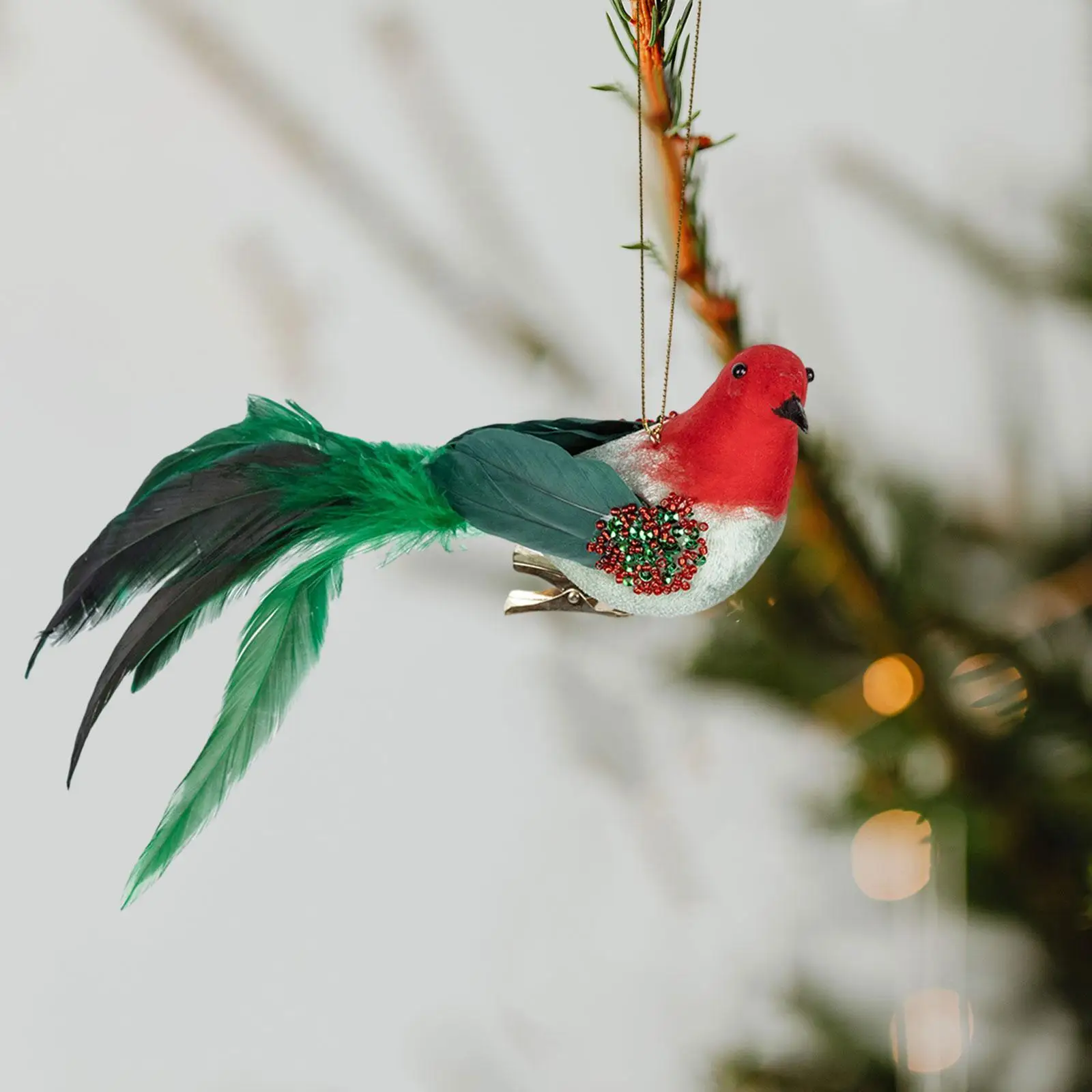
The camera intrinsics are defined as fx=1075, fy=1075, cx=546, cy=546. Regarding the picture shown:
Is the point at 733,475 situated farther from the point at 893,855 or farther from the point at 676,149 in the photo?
the point at 893,855

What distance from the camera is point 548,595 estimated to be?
446 millimetres

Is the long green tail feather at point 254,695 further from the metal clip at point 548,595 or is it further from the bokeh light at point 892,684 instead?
the bokeh light at point 892,684

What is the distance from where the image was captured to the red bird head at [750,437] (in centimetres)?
39

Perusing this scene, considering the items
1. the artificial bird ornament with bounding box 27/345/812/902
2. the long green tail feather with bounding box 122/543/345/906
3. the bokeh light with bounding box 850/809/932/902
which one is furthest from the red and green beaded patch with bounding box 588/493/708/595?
the bokeh light with bounding box 850/809/932/902

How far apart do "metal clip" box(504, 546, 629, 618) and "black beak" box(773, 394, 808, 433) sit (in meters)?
0.10

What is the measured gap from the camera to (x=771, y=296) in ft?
2.90

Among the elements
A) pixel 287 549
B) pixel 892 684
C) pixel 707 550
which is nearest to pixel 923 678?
pixel 892 684

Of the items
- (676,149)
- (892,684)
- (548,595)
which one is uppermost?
(676,149)

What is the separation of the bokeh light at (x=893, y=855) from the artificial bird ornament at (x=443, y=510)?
0.23 metres

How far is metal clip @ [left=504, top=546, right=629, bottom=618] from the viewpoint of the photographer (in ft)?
1.42

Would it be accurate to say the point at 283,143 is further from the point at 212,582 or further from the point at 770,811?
the point at 770,811

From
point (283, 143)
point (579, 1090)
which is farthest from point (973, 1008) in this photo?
point (283, 143)

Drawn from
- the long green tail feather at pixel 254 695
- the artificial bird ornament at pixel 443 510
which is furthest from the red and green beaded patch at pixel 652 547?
the long green tail feather at pixel 254 695

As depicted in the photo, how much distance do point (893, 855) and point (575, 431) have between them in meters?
0.44
